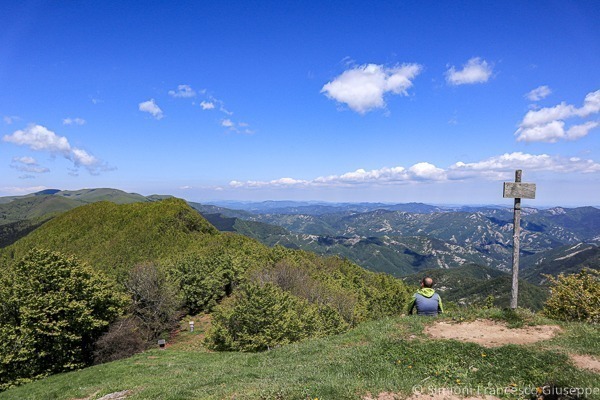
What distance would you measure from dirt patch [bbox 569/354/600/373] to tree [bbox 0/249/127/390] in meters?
37.0

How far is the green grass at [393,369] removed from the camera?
28.9 feet

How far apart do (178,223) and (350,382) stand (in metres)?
84.8

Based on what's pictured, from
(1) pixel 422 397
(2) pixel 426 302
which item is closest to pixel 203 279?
(2) pixel 426 302

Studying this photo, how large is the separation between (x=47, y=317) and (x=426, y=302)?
112ft

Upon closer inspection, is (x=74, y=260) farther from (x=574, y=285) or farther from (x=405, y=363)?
(x=574, y=285)

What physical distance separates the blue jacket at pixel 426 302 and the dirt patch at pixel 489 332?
24.8 inches

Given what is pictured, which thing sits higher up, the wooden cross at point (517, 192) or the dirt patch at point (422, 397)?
the wooden cross at point (517, 192)

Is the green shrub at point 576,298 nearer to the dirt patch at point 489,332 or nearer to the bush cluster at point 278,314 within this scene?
the dirt patch at point 489,332

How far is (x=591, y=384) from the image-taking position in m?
8.02

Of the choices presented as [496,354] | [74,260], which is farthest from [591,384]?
[74,260]

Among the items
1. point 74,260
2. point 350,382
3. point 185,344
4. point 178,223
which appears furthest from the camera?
point 178,223

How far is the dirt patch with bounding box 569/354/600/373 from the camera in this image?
30.6ft

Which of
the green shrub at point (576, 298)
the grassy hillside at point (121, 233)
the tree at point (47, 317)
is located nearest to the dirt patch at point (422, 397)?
the green shrub at point (576, 298)

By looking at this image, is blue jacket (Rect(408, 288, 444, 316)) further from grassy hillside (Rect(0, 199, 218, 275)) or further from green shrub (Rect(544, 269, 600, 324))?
grassy hillside (Rect(0, 199, 218, 275))
